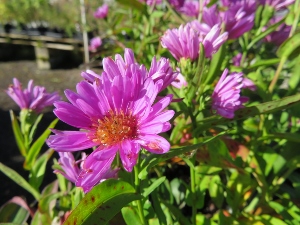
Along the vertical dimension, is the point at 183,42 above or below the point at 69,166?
above

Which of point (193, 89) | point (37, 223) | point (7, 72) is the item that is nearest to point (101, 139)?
point (193, 89)

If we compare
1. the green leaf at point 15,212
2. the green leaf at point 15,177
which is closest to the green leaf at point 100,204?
the green leaf at point 15,177

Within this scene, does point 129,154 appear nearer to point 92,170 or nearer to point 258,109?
point 92,170

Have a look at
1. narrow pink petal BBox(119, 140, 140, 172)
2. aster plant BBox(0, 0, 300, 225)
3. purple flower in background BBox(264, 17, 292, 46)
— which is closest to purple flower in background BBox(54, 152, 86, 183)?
aster plant BBox(0, 0, 300, 225)

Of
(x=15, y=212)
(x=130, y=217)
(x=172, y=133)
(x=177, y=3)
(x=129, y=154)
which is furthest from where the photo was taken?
(x=177, y=3)

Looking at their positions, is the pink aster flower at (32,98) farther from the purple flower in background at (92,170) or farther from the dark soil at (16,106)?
the dark soil at (16,106)

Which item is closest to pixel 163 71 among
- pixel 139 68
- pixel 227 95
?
pixel 139 68

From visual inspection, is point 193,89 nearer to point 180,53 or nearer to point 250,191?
point 180,53
